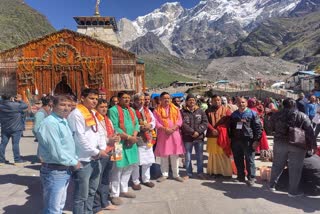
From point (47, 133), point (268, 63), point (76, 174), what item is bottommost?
point (76, 174)

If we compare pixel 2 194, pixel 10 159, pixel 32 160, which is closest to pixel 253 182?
pixel 2 194

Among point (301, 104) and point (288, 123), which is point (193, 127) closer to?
point (288, 123)

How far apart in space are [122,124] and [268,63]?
360 feet

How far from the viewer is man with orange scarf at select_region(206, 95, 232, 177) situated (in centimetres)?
629

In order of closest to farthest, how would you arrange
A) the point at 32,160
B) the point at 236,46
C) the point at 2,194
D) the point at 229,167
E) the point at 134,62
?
the point at 2,194 → the point at 229,167 → the point at 32,160 → the point at 134,62 → the point at 236,46

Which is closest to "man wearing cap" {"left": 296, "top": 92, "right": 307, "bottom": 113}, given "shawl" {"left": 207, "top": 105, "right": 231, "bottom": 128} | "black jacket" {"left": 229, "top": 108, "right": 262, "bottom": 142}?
"shawl" {"left": 207, "top": 105, "right": 231, "bottom": 128}

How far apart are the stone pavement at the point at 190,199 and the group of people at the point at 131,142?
9.1 inches

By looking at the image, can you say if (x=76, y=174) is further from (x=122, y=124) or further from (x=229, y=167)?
(x=229, y=167)

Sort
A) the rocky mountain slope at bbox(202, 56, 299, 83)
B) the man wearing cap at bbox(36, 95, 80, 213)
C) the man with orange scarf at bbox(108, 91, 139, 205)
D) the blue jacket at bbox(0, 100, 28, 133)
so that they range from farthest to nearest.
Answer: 1. the rocky mountain slope at bbox(202, 56, 299, 83)
2. the blue jacket at bbox(0, 100, 28, 133)
3. the man with orange scarf at bbox(108, 91, 139, 205)
4. the man wearing cap at bbox(36, 95, 80, 213)

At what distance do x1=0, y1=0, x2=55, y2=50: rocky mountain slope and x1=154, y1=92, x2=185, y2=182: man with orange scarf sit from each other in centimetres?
6492

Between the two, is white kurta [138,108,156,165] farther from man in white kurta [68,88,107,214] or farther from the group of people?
man in white kurta [68,88,107,214]

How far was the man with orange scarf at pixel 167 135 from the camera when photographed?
618 cm

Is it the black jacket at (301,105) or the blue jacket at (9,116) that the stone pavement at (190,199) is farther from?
Answer: the black jacket at (301,105)

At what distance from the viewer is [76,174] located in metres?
3.78
